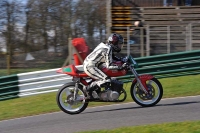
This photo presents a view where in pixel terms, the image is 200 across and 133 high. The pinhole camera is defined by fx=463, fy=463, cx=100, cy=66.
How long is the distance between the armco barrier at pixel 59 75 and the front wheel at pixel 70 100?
4.39 metres

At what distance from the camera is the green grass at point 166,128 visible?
7609 mm

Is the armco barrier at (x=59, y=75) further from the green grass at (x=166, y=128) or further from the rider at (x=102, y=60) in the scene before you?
the green grass at (x=166, y=128)

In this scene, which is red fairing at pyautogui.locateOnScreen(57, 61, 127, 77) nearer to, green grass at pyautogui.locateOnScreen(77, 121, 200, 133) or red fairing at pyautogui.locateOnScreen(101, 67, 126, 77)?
red fairing at pyautogui.locateOnScreen(101, 67, 126, 77)

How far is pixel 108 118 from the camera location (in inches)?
376

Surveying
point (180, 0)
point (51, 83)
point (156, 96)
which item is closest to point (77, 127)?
point (156, 96)

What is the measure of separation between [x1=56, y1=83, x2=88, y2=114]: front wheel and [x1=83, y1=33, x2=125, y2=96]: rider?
27 cm

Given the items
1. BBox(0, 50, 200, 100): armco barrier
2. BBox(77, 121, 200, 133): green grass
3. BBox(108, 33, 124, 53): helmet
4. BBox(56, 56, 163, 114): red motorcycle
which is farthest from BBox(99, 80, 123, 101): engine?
BBox(0, 50, 200, 100): armco barrier

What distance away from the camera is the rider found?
33.2 feet

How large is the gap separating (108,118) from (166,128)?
6.41ft

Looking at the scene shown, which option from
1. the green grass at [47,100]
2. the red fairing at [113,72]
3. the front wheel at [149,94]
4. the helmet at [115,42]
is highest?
the helmet at [115,42]

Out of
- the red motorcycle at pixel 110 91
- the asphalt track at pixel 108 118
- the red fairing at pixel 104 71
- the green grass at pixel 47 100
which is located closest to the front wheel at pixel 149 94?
the red motorcycle at pixel 110 91

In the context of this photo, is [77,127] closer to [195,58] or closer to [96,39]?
[195,58]

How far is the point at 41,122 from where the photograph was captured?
9945 millimetres

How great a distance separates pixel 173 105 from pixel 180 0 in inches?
720
